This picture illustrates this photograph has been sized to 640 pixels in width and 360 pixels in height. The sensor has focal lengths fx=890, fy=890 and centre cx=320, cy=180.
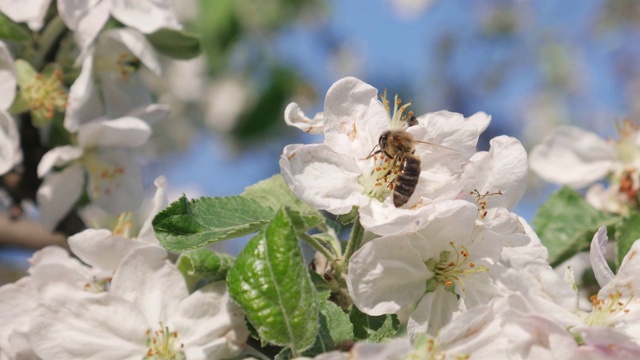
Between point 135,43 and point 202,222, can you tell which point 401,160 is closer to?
point 202,222

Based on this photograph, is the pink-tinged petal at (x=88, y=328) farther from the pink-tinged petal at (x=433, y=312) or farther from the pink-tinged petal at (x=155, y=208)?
the pink-tinged petal at (x=433, y=312)

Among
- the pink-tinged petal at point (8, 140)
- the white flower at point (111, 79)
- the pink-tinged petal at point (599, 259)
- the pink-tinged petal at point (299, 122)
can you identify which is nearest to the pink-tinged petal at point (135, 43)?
the white flower at point (111, 79)

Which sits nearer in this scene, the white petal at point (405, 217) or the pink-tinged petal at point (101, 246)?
the white petal at point (405, 217)

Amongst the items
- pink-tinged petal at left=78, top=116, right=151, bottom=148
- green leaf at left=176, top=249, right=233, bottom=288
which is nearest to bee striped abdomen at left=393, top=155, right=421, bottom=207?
green leaf at left=176, top=249, right=233, bottom=288

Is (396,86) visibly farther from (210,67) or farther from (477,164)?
(477,164)

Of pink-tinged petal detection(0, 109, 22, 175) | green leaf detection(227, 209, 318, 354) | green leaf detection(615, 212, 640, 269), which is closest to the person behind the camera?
green leaf detection(227, 209, 318, 354)

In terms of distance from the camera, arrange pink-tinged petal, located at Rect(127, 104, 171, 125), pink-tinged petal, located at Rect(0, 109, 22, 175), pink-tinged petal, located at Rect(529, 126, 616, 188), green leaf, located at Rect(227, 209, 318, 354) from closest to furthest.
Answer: green leaf, located at Rect(227, 209, 318, 354), pink-tinged petal, located at Rect(0, 109, 22, 175), pink-tinged petal, located at Rect(127, 104, 171, 125), pink-tinged petal, located at Rect(529, 126, 616, 188)

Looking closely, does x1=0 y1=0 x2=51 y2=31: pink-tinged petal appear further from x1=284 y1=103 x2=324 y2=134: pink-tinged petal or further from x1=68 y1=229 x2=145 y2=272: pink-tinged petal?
x1=284 y1=103 x2=324 y2=134: pink-tinged petal
